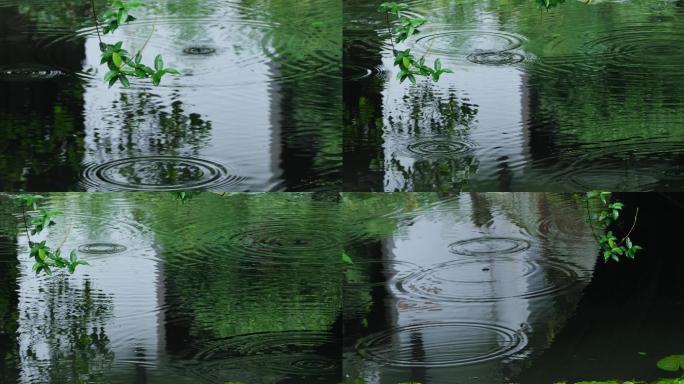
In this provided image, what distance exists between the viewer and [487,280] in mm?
5352

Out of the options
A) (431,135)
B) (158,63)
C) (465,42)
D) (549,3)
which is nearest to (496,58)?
(465,42)

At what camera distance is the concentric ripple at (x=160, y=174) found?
5227mm

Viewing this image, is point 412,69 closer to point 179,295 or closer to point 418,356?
point 418,356

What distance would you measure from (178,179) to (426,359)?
4.54 ft

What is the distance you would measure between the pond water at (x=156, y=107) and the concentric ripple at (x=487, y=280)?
24.0 inches

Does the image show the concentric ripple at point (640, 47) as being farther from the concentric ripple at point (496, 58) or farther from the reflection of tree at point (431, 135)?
the reflection of tree at point (431, 135)

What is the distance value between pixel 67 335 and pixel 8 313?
0.28 m

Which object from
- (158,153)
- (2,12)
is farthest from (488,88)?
(2,12)

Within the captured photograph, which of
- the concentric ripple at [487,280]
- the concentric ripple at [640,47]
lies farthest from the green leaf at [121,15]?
the concentric ripple at [640,47]

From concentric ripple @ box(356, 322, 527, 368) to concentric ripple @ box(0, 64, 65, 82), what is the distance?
6.09 ft

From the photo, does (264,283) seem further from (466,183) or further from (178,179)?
(466,183)

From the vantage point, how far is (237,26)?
527 cm

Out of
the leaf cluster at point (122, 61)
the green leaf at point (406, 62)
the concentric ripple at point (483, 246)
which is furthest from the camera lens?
the concentric ripple at point (483, 246)

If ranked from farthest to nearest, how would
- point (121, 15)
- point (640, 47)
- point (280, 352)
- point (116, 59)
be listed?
1. point (280, 352)
2. point (640, 47)
3. point (116, 59)
4. point (121, 15)
